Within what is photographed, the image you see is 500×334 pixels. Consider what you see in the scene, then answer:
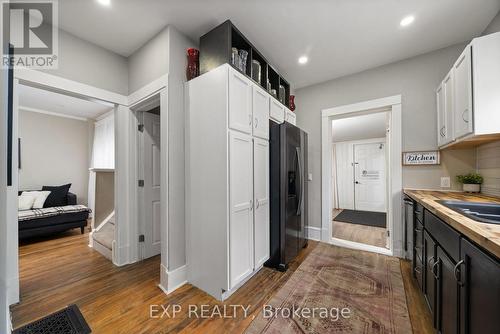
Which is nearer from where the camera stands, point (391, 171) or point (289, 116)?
point (391, 171)

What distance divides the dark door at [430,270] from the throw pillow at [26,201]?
19.2ft

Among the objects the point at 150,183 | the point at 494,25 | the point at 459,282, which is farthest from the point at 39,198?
the point at 494,25

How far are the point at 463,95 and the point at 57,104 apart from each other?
6.33 m

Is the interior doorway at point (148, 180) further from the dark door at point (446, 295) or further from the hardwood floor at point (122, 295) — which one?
the dark door at point (446, 295)

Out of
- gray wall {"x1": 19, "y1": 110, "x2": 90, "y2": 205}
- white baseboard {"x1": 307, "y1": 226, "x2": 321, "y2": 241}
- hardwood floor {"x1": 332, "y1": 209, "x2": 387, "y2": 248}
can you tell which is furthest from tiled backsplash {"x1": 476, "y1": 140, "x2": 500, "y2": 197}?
gray wall {"x1": 19, "y1": 110, "x2": 90, "y2": 205}

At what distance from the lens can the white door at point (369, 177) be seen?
5.75 metres

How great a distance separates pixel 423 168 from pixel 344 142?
408cm

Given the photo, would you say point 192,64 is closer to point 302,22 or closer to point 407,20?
point 302,22

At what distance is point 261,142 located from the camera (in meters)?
2.21

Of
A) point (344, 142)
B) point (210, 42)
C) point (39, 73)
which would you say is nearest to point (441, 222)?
point (210, 42)

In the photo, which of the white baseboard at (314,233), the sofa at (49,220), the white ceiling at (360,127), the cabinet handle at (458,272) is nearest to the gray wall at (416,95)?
the white ceiling at (360,127)

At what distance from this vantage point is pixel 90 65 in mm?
2162

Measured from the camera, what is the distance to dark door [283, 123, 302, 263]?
2.33 meters

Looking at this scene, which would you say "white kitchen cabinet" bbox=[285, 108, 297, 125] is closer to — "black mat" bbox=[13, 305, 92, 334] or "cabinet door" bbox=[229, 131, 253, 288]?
"cabinet door" bbox=[229, 131, 253, 288]
